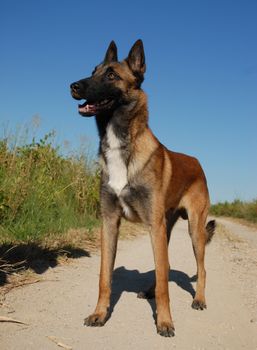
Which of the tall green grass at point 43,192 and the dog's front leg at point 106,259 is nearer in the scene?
the dog's front leg at point 106,259

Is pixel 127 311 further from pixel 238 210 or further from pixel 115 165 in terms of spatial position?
pixel 238 210

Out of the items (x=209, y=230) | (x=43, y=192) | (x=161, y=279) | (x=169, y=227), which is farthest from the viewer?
(x=43, y=192)

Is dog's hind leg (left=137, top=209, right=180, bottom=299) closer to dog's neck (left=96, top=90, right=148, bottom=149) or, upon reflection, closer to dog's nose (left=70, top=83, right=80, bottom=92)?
dog's neck (left=96, top=90, right=148, bottom=149)

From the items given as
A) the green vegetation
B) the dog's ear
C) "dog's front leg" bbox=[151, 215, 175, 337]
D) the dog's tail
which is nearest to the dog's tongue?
the dog's ear

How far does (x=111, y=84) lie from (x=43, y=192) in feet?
12.2

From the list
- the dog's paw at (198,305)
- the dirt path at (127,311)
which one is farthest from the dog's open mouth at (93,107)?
the dog's paw at (198,305)

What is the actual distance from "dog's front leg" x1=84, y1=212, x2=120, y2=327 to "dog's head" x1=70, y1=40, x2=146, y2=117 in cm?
105

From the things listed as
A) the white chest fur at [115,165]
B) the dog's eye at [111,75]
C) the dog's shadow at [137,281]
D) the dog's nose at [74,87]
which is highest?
the dog's eye at [111,75]

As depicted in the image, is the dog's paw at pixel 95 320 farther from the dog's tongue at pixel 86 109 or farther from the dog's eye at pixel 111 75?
the dog's eye at pixel 111 75

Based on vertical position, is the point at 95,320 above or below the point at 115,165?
below

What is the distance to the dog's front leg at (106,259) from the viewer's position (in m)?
3.79

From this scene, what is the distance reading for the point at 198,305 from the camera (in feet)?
14.2

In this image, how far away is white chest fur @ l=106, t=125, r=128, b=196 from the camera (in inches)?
158

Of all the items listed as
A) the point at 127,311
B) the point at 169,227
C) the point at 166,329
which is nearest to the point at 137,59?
the point at 169,227
